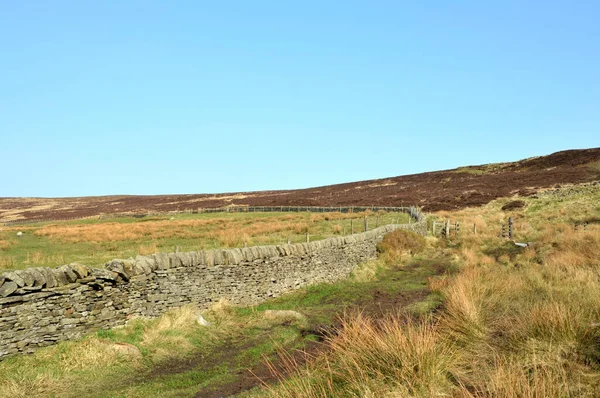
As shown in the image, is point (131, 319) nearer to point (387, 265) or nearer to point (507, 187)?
point (387, 265)

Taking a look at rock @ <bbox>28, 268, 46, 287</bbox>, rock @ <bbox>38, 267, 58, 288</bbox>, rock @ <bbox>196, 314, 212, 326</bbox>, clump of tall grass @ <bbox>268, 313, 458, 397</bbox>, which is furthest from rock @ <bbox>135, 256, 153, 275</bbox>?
clump of tall grass @ <bbox>268, 313, 458, 397</bbox>

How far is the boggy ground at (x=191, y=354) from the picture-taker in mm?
7824

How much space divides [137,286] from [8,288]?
10.3ft

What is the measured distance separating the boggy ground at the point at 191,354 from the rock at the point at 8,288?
1241mm

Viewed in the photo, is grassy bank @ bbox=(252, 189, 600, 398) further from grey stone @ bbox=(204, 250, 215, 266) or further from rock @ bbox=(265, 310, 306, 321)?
grey stone @ bbox=(204, 250, 215, 266)

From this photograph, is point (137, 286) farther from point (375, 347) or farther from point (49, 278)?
point (375, 347)

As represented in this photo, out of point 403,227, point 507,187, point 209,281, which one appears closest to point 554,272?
point 209,281

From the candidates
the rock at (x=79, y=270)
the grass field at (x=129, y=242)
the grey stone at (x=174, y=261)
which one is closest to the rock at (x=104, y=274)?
the rock at (x=79, y=270)

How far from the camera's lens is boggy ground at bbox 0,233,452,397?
7824mm

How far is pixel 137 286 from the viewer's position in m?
11.5

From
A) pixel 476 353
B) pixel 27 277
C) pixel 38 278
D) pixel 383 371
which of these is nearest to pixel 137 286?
pixel 38 278

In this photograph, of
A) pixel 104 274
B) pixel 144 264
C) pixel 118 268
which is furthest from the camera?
pixel 144 264

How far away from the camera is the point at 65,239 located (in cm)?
3070

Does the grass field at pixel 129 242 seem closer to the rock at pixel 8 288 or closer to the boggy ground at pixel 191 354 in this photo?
the boggy ground at pixel 191 354
